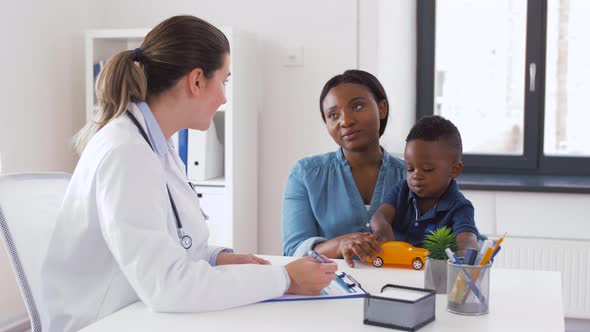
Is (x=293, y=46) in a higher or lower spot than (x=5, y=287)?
higher

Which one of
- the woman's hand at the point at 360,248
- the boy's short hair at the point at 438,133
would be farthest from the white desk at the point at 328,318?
the boy's short hair at the point at 438,133

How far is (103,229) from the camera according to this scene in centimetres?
129

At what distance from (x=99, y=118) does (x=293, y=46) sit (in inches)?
77.5

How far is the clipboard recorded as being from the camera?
1359 mm

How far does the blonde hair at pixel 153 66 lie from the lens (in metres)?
1.47

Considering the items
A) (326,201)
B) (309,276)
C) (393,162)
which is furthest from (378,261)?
(393,162)

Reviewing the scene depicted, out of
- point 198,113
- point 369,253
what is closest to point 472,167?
point 369,253

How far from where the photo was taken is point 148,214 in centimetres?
125

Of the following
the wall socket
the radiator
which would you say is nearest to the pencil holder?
the radiator

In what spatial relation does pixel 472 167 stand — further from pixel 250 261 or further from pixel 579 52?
pixel 250 261

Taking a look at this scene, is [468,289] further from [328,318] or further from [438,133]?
[438,133]

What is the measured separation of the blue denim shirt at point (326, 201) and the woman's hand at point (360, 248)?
28cm

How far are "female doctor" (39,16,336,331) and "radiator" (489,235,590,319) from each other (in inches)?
69.1

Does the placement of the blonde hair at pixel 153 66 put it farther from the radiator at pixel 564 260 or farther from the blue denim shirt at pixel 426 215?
the radiator at pixel 564 260
